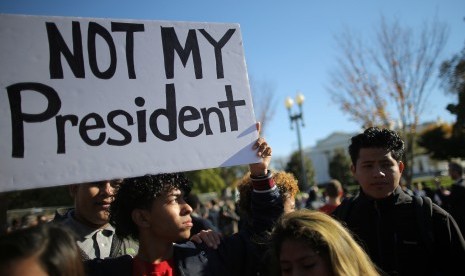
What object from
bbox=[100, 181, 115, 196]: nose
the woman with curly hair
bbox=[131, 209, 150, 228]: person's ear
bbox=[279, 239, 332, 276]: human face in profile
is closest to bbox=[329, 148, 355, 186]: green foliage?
bbox=[100, 181, 115, 196]: nose

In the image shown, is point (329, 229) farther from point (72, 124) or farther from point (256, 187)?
point (72, 124)

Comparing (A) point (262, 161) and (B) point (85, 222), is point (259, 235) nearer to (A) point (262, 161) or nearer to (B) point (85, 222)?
(A) point (262, 161)

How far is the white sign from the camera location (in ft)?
5.35

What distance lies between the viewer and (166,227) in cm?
190

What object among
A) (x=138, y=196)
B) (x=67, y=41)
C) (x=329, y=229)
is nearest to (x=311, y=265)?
(x=329, y=229)

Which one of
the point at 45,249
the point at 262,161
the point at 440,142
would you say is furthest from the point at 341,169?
the point at 45,249

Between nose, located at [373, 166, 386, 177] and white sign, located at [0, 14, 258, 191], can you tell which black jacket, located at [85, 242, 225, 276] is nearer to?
white sign, located at [0, 14, 258, 191]

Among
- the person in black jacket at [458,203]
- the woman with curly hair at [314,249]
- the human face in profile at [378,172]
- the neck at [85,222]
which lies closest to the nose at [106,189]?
the neck at [85,222]

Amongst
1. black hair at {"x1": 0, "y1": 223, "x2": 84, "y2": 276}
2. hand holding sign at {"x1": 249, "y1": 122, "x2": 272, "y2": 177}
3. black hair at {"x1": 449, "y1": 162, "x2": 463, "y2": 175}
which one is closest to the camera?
black hair at {"x1": 0, "y1": 223, "x2": 84, "y2": 276}

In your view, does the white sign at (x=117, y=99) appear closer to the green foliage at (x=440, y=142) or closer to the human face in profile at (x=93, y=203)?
the human face in profile at (x=93, y=203)

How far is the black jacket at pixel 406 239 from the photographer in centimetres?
226

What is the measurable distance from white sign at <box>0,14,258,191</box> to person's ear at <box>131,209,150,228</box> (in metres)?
0.30

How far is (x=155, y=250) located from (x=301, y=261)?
0.72 meters

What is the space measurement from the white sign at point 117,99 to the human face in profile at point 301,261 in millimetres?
493
